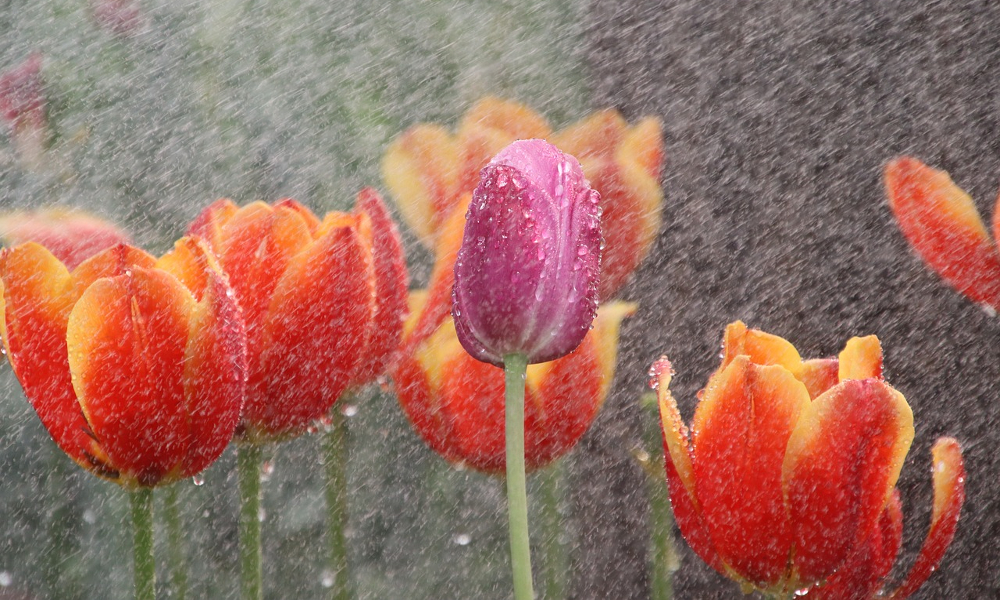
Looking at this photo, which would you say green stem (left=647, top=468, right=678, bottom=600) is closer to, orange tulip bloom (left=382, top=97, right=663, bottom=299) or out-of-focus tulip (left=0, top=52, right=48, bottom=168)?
orange tulip bloom (left=382, top=97, right=663, bottom=299)

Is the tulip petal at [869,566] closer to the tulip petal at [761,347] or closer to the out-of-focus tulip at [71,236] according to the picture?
the tulip petal at [761,347]

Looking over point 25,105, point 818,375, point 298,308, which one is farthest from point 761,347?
point 25,105

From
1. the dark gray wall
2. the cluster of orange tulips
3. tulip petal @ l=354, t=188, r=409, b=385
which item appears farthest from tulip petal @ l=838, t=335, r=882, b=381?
the dark gray wall

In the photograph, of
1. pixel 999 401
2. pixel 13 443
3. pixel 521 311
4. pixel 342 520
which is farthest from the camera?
pixel 999 401

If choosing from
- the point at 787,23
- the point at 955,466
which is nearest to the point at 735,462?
the point at 955,466

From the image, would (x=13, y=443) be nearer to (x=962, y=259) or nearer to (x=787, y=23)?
(x=962, y=259)

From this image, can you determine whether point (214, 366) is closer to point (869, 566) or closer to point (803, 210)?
point (869, 566)

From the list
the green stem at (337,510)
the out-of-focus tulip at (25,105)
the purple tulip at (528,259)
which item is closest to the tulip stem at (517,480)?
the purple tulip at (528,259)
